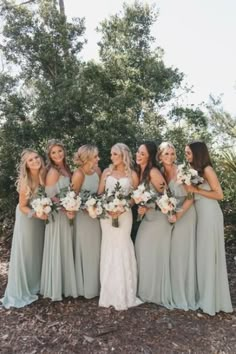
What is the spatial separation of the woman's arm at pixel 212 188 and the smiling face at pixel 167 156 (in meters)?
0.45

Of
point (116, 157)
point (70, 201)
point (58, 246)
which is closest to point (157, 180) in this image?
point (116, 157)

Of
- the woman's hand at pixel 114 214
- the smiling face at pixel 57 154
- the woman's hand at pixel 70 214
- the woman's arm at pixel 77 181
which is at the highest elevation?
the smiling face at pixel 57 154

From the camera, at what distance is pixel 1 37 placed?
9188mm

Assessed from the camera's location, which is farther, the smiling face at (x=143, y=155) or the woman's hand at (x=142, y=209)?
the smiling face at (x=143, y=155)

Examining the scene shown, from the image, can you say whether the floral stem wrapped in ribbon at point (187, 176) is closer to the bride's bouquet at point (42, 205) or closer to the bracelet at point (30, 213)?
the bride's bouquet at point (42, 205)

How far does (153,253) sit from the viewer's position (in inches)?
199

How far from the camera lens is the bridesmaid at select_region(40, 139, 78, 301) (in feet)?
16.7

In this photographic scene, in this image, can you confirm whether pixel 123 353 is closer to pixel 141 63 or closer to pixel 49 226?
pixel 49 226

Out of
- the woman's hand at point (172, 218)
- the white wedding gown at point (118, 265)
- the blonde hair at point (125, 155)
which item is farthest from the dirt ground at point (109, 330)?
the blonde hair at point (125, 155)

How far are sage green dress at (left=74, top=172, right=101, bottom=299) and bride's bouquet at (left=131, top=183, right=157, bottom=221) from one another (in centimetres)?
81

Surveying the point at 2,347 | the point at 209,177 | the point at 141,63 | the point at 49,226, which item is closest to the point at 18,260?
the point at 49,226

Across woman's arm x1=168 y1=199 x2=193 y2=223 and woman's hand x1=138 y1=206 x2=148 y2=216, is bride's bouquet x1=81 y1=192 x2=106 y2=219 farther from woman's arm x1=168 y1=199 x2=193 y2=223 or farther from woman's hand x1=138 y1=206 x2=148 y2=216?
woman's arm x1=168 y1=199 x2=193 y2=223

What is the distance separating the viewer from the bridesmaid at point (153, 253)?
16.4 feet

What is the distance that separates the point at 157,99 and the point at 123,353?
7584 millimetres
